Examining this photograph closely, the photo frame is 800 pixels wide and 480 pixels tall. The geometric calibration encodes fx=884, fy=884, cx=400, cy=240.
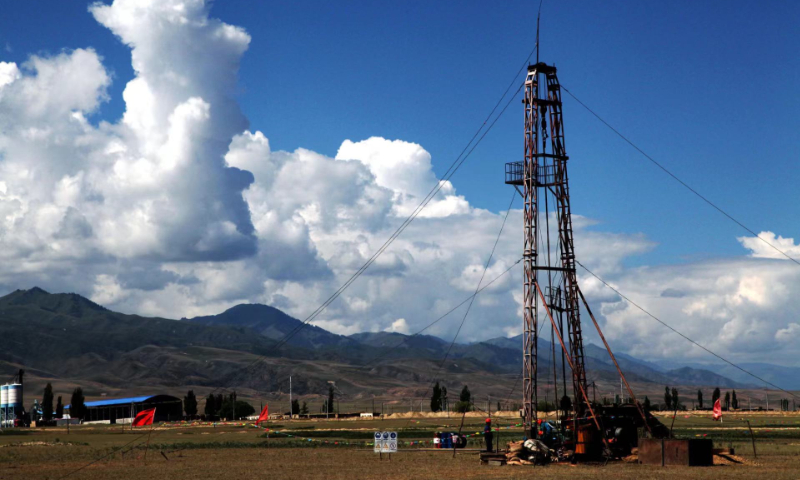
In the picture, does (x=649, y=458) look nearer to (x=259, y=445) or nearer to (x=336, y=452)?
(x=336, y=452)

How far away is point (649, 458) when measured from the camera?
3594cm

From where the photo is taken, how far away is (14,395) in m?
126

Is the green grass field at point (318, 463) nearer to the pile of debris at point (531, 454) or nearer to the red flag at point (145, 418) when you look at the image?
the pile of debris at point (531, 454)

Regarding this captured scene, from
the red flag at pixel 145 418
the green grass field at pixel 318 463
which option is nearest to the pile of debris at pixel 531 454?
the green grass field at pixel 318 463

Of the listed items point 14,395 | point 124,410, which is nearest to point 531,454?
point 14,395

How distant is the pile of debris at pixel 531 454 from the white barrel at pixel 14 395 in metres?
106

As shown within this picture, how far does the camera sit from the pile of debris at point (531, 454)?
3744 cm

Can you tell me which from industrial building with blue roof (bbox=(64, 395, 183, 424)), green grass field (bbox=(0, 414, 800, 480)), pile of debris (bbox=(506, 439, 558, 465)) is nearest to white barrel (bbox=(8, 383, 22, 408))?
industrial building with blue roof (bbox=(64, 395, 183, 424))

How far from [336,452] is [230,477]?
14.3 m

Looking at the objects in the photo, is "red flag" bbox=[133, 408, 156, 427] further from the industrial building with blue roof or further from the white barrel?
the white barrel

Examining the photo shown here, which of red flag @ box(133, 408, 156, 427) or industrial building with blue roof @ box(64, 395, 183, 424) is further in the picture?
industrial building with blue roof @ box(64, 395, 183, 424)

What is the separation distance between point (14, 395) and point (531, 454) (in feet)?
356

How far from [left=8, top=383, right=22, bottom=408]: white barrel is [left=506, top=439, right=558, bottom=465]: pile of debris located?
349 ft

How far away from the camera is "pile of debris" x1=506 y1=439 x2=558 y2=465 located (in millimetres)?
37438
